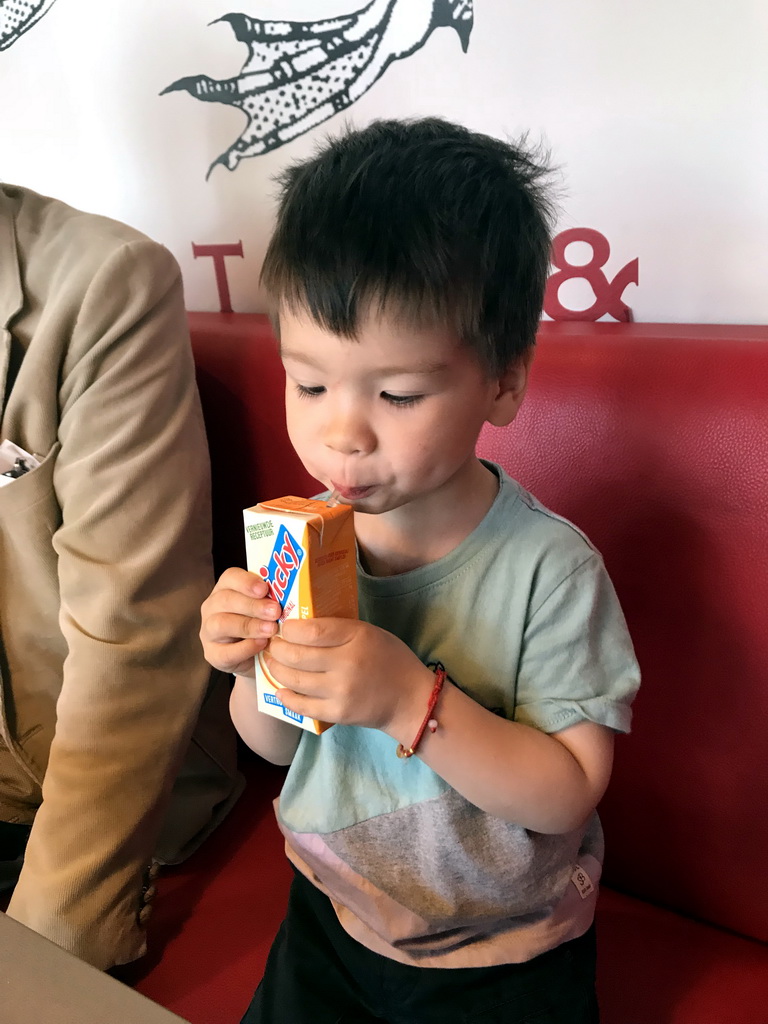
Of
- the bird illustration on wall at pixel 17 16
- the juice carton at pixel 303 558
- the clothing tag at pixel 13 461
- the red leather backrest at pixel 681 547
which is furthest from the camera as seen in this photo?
the bird illustration on wall at pixel 17 16

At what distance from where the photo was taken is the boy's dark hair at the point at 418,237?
518 mm

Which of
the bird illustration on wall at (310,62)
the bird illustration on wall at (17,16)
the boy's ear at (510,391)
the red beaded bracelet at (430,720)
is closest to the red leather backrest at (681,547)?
the boy's ear at (510,391)

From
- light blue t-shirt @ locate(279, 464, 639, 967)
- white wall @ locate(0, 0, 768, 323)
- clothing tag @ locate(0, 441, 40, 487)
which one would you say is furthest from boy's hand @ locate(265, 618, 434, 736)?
white wall @ locate(0, 0, 768, 323)

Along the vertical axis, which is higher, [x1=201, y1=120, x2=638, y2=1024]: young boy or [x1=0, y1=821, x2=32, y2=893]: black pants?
[x1=201, y1=120, x2=638, y2=1024]: young boy

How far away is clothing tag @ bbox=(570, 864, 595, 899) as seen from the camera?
2.35ft

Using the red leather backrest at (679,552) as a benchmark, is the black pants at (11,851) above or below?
below

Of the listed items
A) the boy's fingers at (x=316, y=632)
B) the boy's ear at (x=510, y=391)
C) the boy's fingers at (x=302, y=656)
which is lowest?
the boy's fingers at (x=302, y=656)

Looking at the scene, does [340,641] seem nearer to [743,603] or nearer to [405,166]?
[405,166]

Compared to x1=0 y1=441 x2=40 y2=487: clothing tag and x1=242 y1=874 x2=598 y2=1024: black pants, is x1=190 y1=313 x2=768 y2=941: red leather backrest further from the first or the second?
x1=0 y1=441 x2=40 y2=487: clothing tag

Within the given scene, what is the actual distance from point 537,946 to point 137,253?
34.3 inches

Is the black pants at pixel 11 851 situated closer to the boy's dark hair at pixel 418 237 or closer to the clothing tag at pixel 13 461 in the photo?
the clothing tag at pixel 13 461

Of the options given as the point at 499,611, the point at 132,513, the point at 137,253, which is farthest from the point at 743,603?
the point at 137,253

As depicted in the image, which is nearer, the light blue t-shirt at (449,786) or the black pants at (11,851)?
the light blue t-shirt at (449,786)

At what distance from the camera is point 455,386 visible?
1.80ft
